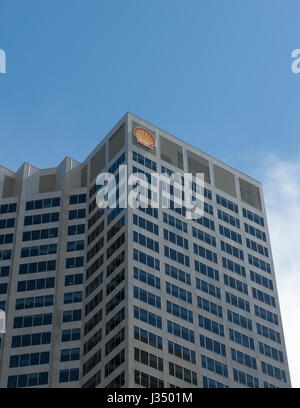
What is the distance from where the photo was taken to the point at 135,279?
137m

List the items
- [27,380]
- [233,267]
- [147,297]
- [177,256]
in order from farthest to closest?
1. [233,267]
2. [177,256]
3. [27,380]
4. [147,297]

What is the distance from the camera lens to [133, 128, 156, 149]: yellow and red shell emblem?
159 metres

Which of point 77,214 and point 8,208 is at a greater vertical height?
point 8,208

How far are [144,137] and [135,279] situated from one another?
33.8m

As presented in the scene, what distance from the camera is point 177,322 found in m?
139

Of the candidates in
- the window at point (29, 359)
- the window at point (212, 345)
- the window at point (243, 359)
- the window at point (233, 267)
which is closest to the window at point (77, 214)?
the window at point (233, 267)

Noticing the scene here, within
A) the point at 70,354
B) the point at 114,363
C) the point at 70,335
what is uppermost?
the point at 70,335

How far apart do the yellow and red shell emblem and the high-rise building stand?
23 cm

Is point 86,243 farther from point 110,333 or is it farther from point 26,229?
point 110,333

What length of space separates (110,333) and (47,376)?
47.7 feet

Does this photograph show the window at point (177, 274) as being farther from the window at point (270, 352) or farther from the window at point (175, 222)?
the window at point (270, 352)

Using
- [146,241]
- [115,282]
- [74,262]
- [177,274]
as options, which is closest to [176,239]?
[177,274]

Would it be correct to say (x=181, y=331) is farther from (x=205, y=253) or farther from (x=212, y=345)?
(x=205, y=253)

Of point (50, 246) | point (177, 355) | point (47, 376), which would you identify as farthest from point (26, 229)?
point (177, 355)
